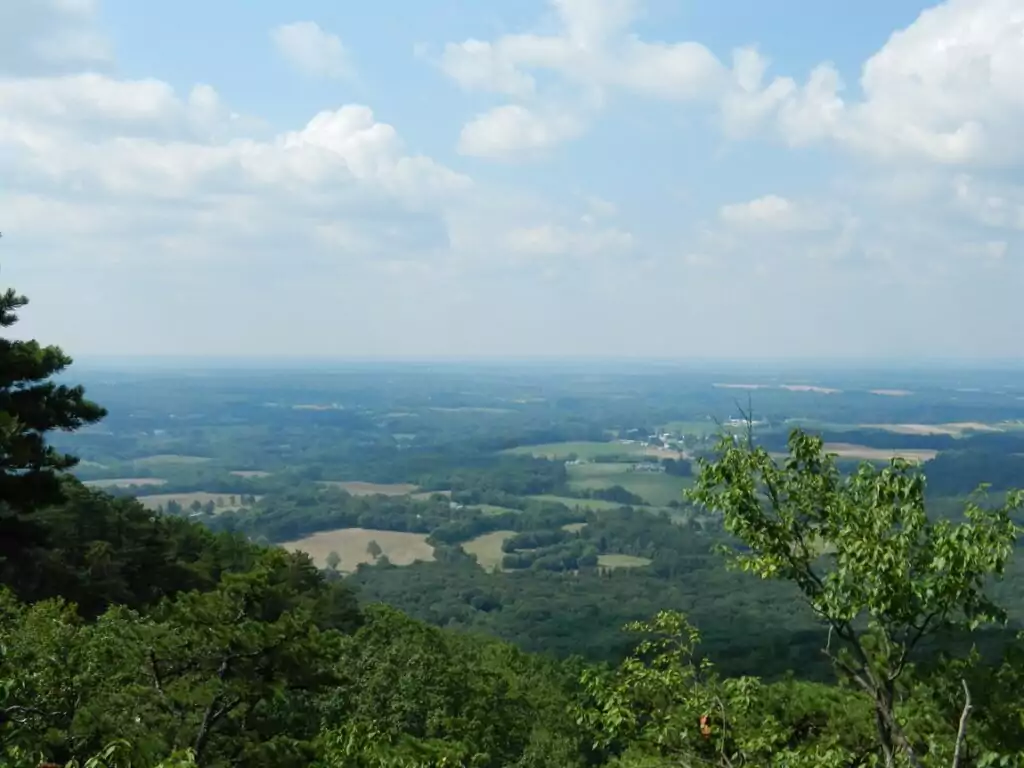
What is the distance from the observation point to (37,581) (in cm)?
2250

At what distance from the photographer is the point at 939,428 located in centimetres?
15288

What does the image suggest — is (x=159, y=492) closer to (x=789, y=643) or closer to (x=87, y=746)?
(x=789, y=643)

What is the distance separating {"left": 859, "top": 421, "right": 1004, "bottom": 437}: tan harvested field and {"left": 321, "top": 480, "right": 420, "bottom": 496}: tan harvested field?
7920 centimetres

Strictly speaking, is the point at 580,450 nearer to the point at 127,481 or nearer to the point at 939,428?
the point at 939,428

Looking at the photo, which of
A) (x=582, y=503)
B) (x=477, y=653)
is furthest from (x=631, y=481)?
(x=477, y=653)

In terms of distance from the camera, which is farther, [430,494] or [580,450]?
[580,450]

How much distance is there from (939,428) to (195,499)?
122m

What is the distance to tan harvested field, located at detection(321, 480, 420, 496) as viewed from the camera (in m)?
123

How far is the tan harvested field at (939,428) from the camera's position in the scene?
481 ft

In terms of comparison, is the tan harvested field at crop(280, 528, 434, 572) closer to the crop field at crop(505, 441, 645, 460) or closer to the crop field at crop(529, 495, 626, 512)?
Answer: the crop field at crop(529, 495, 626, 512)

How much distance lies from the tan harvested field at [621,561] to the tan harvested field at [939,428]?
74682 millimetres

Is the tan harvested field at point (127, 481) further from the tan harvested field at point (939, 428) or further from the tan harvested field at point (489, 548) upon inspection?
the tan harvested field at point (939, 428)

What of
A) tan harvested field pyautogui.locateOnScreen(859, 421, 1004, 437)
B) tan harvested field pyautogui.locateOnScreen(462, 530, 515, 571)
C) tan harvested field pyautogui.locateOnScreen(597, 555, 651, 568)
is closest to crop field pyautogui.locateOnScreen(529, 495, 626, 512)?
tan harvested field pyautogui.locateOnScreen(462, 530, 515, 571)

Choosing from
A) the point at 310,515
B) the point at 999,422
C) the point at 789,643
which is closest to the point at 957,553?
the point at 789,643
